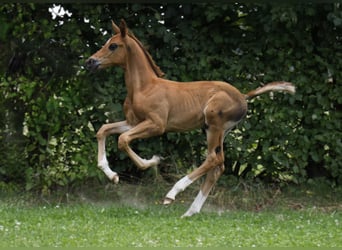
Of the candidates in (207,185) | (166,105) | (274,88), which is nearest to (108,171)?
(166,105)

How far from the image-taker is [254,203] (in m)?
11.4

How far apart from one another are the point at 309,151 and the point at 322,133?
1.06ft

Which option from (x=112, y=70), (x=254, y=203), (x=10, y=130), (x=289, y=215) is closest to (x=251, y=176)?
(x=254, y=203)

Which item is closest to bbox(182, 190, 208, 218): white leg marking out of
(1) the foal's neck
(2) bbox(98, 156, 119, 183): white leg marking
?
(2) bbox(98, 156, 119, 183): white leg marking

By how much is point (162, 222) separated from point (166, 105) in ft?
4.89

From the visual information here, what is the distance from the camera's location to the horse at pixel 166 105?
9414mm

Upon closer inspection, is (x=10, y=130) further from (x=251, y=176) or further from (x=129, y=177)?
(x=251, y=176)

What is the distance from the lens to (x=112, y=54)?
9422mm

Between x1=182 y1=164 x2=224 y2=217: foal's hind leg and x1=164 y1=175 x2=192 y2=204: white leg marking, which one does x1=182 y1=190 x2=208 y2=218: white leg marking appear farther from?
x1=164 y1=175 x2=192 y2=204: white leg marking

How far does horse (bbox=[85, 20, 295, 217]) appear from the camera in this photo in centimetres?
941

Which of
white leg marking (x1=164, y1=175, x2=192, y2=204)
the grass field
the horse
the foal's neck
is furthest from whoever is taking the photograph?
the foal's neck

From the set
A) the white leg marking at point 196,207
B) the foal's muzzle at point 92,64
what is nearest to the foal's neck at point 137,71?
the foal's muzzle at point 92,64

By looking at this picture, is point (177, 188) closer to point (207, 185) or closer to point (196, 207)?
point (196, 207)

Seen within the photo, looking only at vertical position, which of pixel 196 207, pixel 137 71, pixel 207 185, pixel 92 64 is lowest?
pixel 196 207
